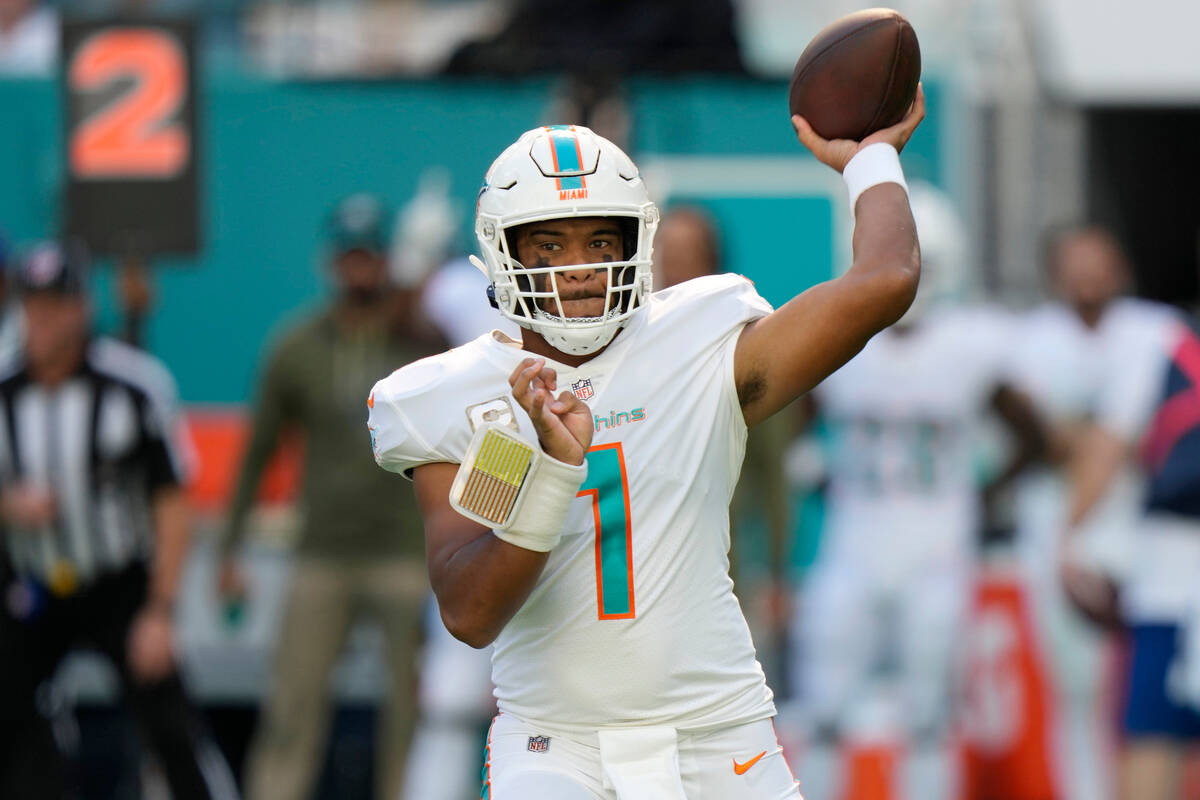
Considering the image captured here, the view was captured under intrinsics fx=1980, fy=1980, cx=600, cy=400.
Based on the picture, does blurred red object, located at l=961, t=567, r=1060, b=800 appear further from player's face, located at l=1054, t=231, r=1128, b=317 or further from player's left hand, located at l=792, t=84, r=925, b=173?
player's left hand, located at l=792, t=84, r=925, b=173

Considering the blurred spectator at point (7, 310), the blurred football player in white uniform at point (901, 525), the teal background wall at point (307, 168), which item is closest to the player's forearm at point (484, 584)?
the blurred football player in white uniform at point (901, 525)

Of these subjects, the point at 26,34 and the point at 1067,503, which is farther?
the point at 26,34

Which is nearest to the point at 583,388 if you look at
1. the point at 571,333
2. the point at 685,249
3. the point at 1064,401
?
the point at 571,333

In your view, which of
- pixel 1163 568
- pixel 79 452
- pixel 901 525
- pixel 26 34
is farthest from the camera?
pixel 26 34

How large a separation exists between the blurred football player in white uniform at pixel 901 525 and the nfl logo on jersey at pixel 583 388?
146 inches

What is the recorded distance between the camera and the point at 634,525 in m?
3.26

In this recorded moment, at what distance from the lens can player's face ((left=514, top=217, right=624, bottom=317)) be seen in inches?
127

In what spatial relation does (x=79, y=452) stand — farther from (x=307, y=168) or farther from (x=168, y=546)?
(x=307, y=168)

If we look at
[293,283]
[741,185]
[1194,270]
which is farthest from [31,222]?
[1194,270]

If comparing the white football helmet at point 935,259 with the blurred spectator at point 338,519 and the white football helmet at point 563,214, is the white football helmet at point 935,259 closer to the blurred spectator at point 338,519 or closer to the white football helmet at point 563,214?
the blurred spectator at point 338,519

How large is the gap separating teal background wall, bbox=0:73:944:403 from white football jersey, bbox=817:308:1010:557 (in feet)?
4.55

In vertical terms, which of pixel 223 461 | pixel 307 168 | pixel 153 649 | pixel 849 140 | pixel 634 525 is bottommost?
pixel 153 649

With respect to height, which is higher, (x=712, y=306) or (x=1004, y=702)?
(x=712, y=306)

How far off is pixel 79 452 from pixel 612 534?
3624 millimetres
